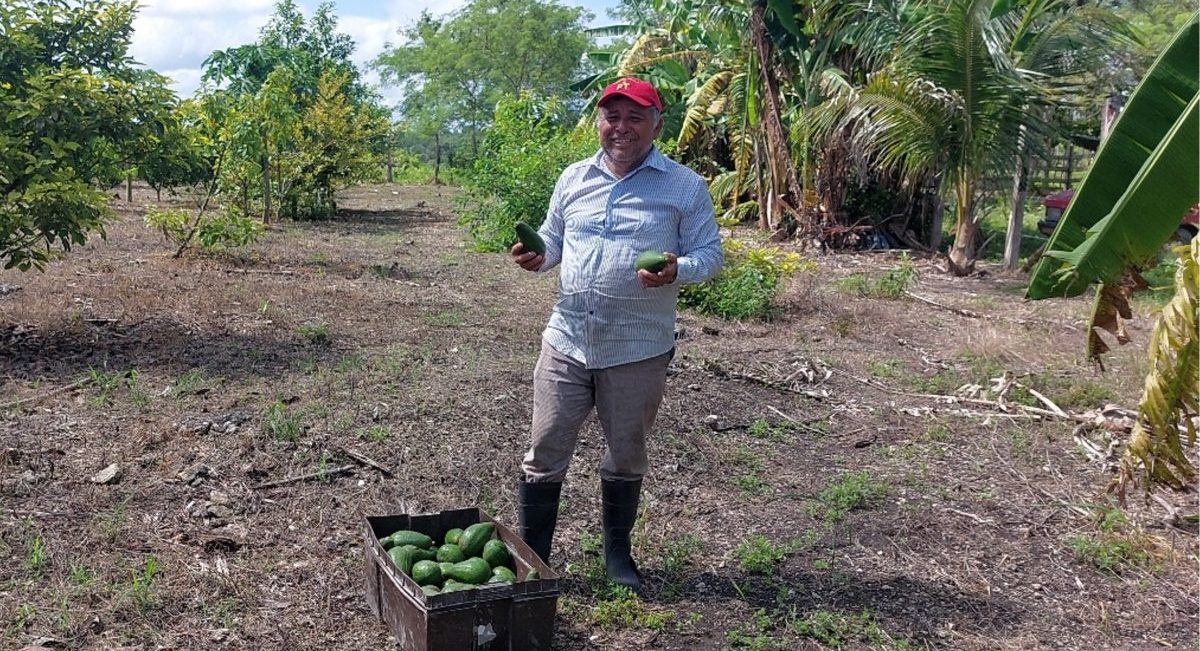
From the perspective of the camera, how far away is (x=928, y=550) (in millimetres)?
4746

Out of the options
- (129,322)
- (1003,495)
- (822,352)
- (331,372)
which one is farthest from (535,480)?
(129,322)

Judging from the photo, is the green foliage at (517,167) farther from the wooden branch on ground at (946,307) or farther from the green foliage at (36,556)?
the green foliage at (36,556)

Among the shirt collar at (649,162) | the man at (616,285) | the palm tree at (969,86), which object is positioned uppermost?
the palm tree at (969,86)

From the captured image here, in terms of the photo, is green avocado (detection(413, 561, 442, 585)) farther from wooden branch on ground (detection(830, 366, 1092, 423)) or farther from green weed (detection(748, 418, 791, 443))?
wooden branch on ground (detection(830, 366, 1092, 423))

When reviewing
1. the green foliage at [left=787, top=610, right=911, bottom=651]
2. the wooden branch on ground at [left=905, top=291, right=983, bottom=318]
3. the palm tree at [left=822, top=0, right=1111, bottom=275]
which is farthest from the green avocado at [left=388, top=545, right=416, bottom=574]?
the palm tree at [left=822, top=0, right=1111, bottom=275]

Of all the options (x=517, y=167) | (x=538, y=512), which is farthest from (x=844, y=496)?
(x=517, y=167)

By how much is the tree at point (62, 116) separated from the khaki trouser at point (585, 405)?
4919mm

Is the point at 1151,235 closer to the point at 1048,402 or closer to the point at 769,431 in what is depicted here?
the point at 769,431

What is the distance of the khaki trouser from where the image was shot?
12.6 ft

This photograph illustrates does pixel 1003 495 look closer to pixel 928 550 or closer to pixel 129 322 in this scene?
pixel 928 550

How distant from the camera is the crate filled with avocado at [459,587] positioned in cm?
332

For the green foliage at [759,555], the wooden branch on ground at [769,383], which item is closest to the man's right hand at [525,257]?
the green foliage at [759,555]

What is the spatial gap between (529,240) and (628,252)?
0.37 m

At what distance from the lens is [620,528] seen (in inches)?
162
